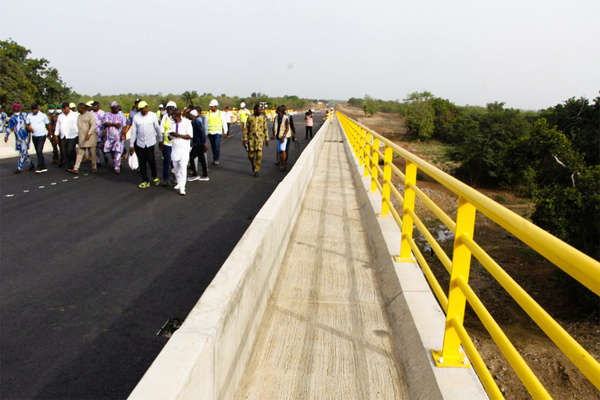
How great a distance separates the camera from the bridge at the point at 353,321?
213 cm

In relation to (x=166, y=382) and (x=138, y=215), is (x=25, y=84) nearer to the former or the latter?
(x=138, y=215)

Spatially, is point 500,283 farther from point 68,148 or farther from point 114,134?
point 68,148

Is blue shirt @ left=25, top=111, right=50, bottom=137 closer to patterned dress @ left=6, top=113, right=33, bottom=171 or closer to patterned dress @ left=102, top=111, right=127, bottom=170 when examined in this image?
patterned dress @ left=6, top=113, right=33, bottom=171

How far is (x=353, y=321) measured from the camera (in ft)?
13.9

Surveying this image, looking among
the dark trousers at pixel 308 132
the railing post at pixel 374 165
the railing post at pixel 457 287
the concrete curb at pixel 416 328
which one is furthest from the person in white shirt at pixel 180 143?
the dark trousers at pixel 308 132

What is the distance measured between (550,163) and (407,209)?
33.7m

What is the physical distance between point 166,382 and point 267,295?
2.38 m

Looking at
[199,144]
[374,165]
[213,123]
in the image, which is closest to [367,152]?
[374,165]

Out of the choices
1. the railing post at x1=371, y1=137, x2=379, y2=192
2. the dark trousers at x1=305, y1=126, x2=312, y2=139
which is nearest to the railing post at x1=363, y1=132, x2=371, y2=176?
the railing post at x1=371, y1=137, x2=379, y2=192

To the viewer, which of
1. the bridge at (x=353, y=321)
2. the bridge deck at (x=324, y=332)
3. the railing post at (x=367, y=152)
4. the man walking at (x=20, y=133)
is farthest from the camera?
the man walking at (x=20, y=133)

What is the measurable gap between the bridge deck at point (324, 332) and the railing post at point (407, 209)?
0.47 m

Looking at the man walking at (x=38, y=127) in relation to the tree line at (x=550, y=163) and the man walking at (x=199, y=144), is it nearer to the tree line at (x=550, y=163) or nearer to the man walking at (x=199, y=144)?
the man walking at (x=199, y=144)

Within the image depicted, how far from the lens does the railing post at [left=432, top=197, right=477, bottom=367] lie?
2.91m

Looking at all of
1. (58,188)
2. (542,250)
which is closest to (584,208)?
(58,188)
